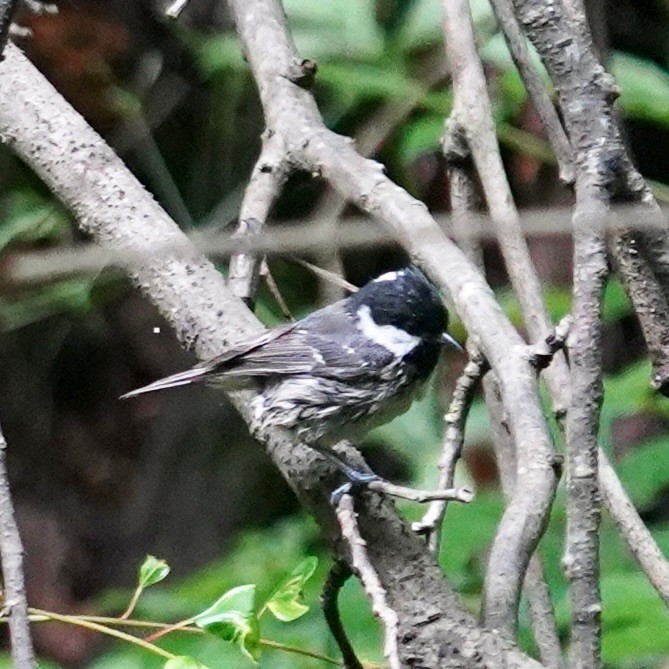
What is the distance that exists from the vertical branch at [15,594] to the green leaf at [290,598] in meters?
0.38

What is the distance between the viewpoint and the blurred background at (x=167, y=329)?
Result: 2953 mm

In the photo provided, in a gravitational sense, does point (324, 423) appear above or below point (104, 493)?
above

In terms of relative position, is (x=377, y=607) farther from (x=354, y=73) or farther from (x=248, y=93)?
(x=248, y=93)

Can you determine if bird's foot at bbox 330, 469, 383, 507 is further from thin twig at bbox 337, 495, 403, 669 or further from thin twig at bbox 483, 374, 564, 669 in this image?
thin twig at bbox 483, 374, 564, 669

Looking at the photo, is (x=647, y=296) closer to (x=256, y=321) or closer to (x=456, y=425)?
(x=456, y=425)

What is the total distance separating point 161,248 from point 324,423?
1.34m

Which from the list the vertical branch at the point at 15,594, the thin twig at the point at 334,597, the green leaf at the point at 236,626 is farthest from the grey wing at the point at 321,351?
the vertical branch at the point at 15,594

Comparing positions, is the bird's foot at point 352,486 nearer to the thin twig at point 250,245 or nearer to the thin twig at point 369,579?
the thin twig at point 369,579

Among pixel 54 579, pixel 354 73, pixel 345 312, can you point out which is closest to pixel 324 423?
pixel 345 312

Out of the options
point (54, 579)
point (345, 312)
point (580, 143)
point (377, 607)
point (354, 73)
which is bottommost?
point (54, 579)

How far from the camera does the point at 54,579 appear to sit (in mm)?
4688

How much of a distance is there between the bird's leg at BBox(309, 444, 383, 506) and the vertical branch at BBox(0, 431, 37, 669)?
21.6 inches

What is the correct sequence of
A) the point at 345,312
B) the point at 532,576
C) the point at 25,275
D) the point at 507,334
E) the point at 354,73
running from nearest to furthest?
the point at 25,275 → the point at 507,334 → the point at 532,576 → the point at 345,312 → the point at 354,73

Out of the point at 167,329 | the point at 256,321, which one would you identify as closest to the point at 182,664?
the point at 256,321
